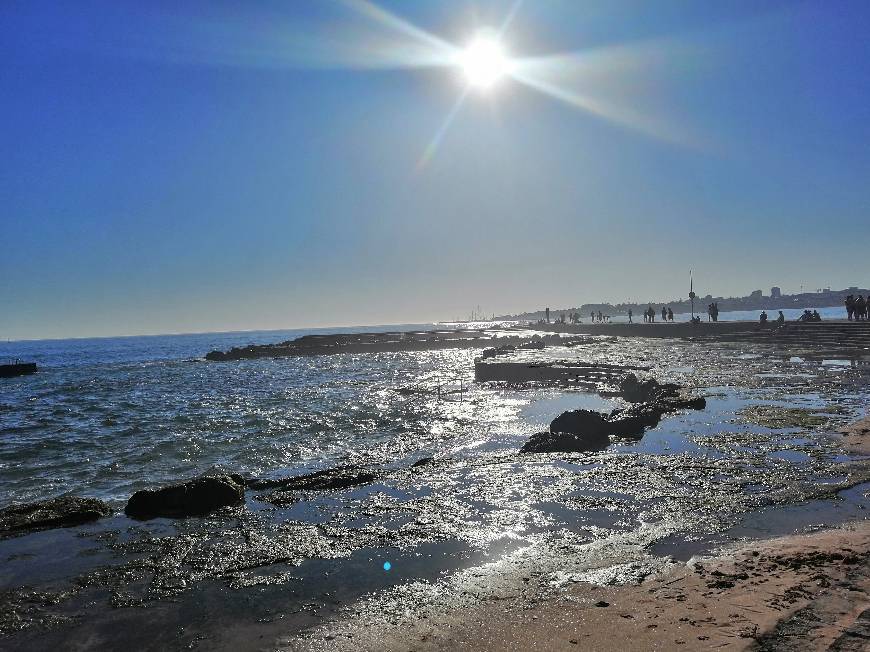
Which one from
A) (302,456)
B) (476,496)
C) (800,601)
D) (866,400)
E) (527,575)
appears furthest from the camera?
(866,400)

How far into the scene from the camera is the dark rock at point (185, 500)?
11.3 meters

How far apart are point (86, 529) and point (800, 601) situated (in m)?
12.0

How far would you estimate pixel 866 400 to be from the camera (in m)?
19.5

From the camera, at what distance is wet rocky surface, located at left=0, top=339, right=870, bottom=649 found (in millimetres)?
6859

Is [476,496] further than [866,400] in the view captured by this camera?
No

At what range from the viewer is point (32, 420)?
93.8 feet

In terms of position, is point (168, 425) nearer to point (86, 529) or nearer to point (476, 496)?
point (86, 529)

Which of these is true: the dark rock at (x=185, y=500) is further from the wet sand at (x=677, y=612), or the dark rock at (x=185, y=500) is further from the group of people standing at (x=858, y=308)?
the group of people standing at (x=858, y=308)

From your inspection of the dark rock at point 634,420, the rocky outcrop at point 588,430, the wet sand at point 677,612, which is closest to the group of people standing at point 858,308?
the dark rock at point 634,420

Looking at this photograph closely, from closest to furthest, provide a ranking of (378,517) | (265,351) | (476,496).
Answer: (378,517), (476,496), (265,351)

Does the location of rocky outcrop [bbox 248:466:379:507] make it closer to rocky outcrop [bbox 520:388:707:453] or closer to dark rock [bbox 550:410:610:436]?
rocky outcrop [bbox 520:388:707:453]

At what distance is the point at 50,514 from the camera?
36.2 ft

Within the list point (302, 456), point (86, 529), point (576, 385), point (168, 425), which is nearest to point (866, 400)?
point (576, 385)

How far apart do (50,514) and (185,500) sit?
8.75 ft
